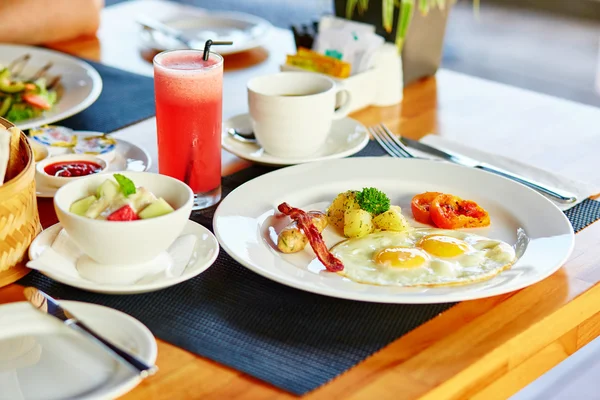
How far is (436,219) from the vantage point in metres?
1.27

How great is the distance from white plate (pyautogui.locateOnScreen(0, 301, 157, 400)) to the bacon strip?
0.95ft

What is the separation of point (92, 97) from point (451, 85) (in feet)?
3.03

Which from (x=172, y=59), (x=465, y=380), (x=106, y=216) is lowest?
(x=465, y=380)

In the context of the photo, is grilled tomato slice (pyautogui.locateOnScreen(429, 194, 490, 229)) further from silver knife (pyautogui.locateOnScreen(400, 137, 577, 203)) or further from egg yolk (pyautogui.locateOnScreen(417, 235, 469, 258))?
silver knife (pyautogui.locateOnScreen(400, 137, 577, 203))

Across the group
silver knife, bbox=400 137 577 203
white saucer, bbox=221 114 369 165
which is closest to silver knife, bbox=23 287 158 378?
white saucer, bbox=221 114 369 165

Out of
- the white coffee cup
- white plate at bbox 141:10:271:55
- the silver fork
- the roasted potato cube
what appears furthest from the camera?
white plate at bbox 141:10:271:55

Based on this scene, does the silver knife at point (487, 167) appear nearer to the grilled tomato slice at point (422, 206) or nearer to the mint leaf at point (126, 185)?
the grilled tomato slice at point (422, 206)

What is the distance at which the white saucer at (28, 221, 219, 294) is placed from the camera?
104 cm

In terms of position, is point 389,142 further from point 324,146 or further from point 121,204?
point 121,204

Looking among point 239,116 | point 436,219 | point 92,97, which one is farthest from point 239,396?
point 92,97

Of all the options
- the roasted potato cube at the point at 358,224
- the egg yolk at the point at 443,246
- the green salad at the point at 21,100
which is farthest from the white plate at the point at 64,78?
the egg yolk at the point at 443,246

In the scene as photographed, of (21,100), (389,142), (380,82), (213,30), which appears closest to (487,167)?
(389,142)

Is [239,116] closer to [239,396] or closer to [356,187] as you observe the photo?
[356,187]

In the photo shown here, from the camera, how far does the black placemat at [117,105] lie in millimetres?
1756
